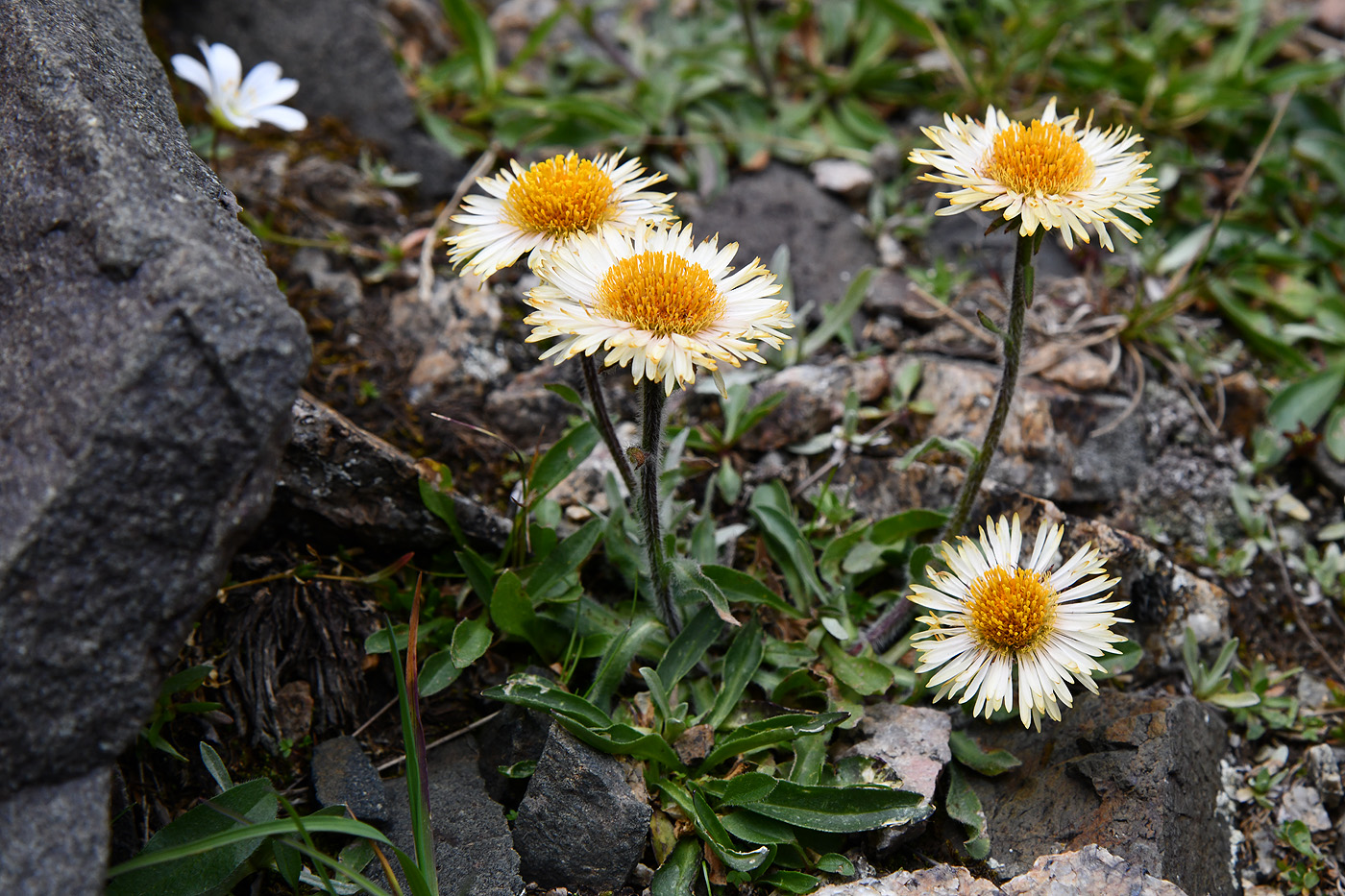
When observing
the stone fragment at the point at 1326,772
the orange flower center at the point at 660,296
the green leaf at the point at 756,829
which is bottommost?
the green leaf at the point at 756,829

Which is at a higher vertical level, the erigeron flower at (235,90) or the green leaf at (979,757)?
the erigeron flower at (235,90)

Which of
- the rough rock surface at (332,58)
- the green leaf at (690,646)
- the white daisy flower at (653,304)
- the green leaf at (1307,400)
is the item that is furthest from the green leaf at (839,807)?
the rough rock surface at (332,58)

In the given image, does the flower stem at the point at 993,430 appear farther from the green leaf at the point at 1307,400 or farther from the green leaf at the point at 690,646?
the green leaf at the point at 1307,400

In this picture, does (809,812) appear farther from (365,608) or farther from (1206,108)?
(1206,108)

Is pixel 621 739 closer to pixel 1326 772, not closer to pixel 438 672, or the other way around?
pixel 438 672

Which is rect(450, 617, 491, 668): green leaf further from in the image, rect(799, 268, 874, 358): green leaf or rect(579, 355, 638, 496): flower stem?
rect(799, 268, 874, 358): green leaf

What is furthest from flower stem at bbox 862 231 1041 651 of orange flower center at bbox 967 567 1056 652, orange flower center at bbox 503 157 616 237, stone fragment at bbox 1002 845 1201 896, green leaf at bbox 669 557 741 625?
orange flower center at bbox 503 157 616 237
